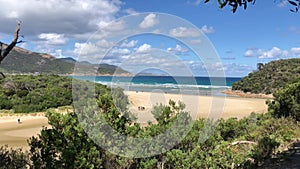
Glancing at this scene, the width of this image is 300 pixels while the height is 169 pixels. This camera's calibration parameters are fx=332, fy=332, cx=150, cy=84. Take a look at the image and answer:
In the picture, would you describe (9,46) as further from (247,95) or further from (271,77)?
(271,77)

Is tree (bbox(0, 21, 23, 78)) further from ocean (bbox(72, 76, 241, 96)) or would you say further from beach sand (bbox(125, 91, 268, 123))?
beach sand (bbox(125, 91, 268, 123))

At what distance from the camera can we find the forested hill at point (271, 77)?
61325 mm

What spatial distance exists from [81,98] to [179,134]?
7.39 ft

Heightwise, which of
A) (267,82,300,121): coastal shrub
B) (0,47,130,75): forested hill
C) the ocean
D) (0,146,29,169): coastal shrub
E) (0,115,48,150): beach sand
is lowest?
(0,115,48,150): beach sand

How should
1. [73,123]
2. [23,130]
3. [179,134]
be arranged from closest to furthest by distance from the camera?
1. [73,123]
2. [179,134]
3. [23,130]

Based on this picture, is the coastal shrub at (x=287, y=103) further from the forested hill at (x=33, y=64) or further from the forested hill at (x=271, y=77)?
the forested hill at (x=33, y=64)

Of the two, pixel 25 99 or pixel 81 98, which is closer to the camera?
pixel 81 98

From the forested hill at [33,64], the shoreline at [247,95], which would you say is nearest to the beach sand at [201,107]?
the shoreline at [247,95]

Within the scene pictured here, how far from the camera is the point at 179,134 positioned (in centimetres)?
711

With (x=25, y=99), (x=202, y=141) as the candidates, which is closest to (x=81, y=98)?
(x=202, y=141)

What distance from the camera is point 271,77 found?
67.8 m

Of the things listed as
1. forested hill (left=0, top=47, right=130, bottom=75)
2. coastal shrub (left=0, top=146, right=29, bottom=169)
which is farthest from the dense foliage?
forested hill (left=0, top=47, right=130, bottom=75)

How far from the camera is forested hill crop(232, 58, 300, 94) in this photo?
6133cm

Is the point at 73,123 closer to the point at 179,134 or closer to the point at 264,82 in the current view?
the point at 179,134
